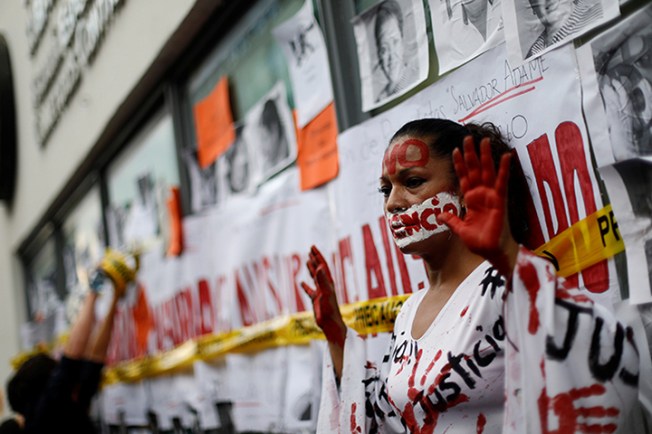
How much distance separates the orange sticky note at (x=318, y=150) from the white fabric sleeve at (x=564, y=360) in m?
1.54

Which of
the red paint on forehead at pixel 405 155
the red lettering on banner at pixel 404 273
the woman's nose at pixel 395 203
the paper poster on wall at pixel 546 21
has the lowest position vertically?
the red lettering on banner at pixel 404 273

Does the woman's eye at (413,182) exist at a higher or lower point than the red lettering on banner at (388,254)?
higher

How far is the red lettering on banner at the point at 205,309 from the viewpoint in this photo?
4125 mm

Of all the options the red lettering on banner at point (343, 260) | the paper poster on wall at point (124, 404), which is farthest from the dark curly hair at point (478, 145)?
the paper poster on wall at point (124, 404)

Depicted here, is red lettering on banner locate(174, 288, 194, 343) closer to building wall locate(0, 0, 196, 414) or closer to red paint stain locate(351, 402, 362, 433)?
building wall locate(0, 0, 196, 414)

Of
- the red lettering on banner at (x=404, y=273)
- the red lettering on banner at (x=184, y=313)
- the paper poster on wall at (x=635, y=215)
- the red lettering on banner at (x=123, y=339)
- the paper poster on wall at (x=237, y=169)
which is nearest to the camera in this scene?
the paper poster on wall at (x=635, y=215)

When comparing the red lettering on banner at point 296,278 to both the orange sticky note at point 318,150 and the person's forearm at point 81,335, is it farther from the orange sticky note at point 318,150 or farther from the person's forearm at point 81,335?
the person's forearm at point 81,335

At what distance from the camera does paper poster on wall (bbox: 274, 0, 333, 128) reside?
3109 millimetres

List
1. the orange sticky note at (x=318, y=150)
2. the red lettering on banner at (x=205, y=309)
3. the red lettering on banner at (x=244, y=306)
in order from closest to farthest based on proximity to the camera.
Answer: the orange sticky note at (x=318, y=150) → the red lettering on banner at (x=244, y=306) → the red lettering on banner at (x=205, y=309)

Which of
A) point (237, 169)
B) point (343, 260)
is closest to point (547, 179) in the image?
point (343, 260)

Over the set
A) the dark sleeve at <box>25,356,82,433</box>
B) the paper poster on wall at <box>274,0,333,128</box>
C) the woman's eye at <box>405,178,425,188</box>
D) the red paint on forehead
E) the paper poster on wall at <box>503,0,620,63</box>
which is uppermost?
the paper poster on wall at <box>274,0,333,128</box>

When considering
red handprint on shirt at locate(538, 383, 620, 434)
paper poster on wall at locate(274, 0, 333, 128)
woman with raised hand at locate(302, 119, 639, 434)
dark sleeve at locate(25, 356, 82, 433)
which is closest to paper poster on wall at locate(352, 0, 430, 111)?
paper poster on wall at locate(274, 0, 333, 128)

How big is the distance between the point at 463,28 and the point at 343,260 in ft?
3.20

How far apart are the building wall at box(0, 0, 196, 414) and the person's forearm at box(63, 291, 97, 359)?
1372 millimetres
